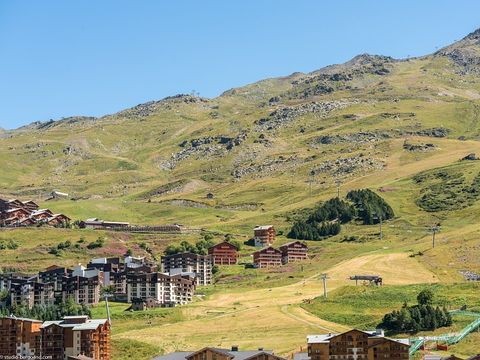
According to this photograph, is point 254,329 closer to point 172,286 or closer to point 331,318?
point 331,318

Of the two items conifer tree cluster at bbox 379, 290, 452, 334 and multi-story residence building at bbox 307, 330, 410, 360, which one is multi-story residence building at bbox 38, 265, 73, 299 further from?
multi-story residence building at bbox 307, 330, 410, 360

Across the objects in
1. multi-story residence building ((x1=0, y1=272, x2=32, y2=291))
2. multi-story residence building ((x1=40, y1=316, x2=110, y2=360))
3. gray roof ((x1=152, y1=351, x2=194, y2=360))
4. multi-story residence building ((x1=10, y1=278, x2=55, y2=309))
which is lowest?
gray roof ((x1=152, y1=351, x2=194, y2=360))

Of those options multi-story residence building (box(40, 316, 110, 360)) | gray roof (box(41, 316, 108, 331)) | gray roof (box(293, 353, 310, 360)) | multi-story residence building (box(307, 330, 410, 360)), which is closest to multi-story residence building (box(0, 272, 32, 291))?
gray roof (box(41, 316, 108, 331))

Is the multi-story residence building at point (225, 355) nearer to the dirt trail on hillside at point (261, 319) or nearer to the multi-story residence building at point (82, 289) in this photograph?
the dirt trail on hillside at point (261, 319)

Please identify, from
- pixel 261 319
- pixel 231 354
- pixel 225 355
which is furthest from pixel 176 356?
pixel 261 319

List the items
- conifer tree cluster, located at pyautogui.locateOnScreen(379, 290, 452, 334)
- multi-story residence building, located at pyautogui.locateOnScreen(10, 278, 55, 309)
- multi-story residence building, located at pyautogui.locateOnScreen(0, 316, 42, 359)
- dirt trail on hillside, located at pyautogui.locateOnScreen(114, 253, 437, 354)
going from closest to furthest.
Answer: multi-story residence building, located at pyautogui.locateOnScreen(0, 316, 42, 359), conifer tree cluster, located at pyautogui.locateOnScreen(379, 290, 452, 334), dirt trail on hillside, located at pyautogui.locateOnScreen(114, 253, 437, 354), multi-story residence building, located at pyautogui.locateOnScreen(10, 278, 55, 309)

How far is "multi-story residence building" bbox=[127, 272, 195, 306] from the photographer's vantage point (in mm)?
184875

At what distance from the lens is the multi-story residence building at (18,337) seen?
435 ft

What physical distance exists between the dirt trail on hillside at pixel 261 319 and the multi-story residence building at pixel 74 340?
1179 cm

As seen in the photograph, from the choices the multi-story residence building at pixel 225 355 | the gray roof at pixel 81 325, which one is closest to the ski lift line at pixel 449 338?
the multi-story residence building at pixel 225 355

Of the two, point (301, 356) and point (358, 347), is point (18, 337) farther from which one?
point (358, 347)

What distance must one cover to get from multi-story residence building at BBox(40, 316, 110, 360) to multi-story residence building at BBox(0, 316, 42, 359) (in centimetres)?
162

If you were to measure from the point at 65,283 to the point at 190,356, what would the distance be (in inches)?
2760

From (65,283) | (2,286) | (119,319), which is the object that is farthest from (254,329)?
(2,286)
